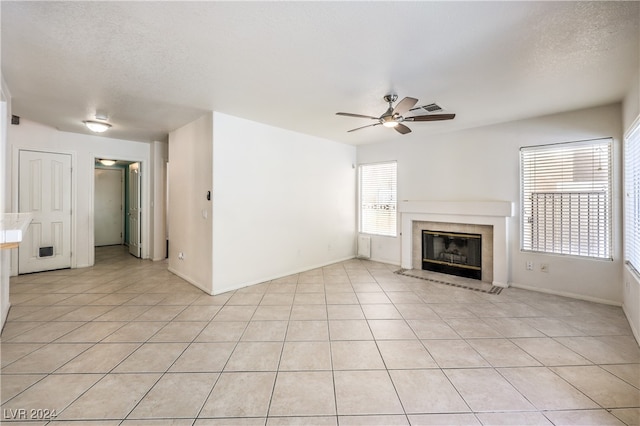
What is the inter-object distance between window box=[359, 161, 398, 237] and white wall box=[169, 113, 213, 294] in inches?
137

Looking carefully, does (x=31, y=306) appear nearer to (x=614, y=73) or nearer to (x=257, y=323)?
(x=257, y=323)

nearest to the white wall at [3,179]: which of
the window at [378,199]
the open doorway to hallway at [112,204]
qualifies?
the open doorway to hallway at [112,204]

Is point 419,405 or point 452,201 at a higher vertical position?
point 452,201

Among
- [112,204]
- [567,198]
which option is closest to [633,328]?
[567,198]

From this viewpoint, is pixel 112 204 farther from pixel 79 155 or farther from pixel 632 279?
pixel 632 279

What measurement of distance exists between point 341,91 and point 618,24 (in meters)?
2.19

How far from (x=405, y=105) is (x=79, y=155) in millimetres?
6105

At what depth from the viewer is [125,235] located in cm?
780

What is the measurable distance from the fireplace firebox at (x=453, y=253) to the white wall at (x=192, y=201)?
390cm

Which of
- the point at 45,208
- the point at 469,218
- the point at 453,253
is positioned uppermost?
the point at 45,208

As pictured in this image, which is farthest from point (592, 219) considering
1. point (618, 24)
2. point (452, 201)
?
point (618, 24)

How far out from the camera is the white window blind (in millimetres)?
2744

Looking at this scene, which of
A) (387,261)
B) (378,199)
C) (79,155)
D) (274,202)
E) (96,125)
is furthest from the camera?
(378,199)

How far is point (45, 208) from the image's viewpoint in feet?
15.9
